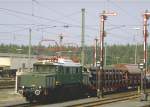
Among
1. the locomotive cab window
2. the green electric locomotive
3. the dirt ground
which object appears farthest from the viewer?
the dirt ground

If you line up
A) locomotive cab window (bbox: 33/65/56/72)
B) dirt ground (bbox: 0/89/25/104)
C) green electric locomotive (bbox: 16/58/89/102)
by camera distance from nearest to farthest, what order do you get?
green electric locomotive (bbox: 16/58/89/102), locomotive cab window (bbox: 33/65/56/72), dirt ground (bbox: 0/89/25/104)

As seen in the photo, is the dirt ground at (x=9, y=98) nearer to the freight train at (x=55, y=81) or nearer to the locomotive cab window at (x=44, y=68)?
the freight train at (x=55, y=81)

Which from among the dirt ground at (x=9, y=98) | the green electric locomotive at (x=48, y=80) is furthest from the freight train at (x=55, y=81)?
the dirt ground at (x=9, y=98)

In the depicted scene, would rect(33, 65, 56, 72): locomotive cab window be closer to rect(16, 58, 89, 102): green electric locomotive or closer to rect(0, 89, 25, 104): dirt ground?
rect(16, 58, 89, 102): green electric locomotive

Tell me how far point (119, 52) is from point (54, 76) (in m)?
123

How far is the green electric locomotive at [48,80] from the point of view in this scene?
30.0m

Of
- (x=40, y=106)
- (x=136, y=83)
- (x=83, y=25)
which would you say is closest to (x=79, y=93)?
(x=40, y=106)

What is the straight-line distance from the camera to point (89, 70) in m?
39.6

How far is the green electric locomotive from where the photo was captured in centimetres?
3003

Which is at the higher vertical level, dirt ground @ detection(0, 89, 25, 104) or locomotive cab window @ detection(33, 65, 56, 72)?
locomotive cab window @ detection(33, 65, 56, 72)

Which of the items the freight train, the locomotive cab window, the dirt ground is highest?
the locomotive cab window

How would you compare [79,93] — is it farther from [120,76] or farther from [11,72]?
[11,72]

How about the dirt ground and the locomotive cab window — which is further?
the dirt ground

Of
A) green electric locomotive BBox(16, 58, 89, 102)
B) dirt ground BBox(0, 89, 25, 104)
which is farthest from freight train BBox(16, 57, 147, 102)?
dirt ground BBox(0, 89, 25, 104)
